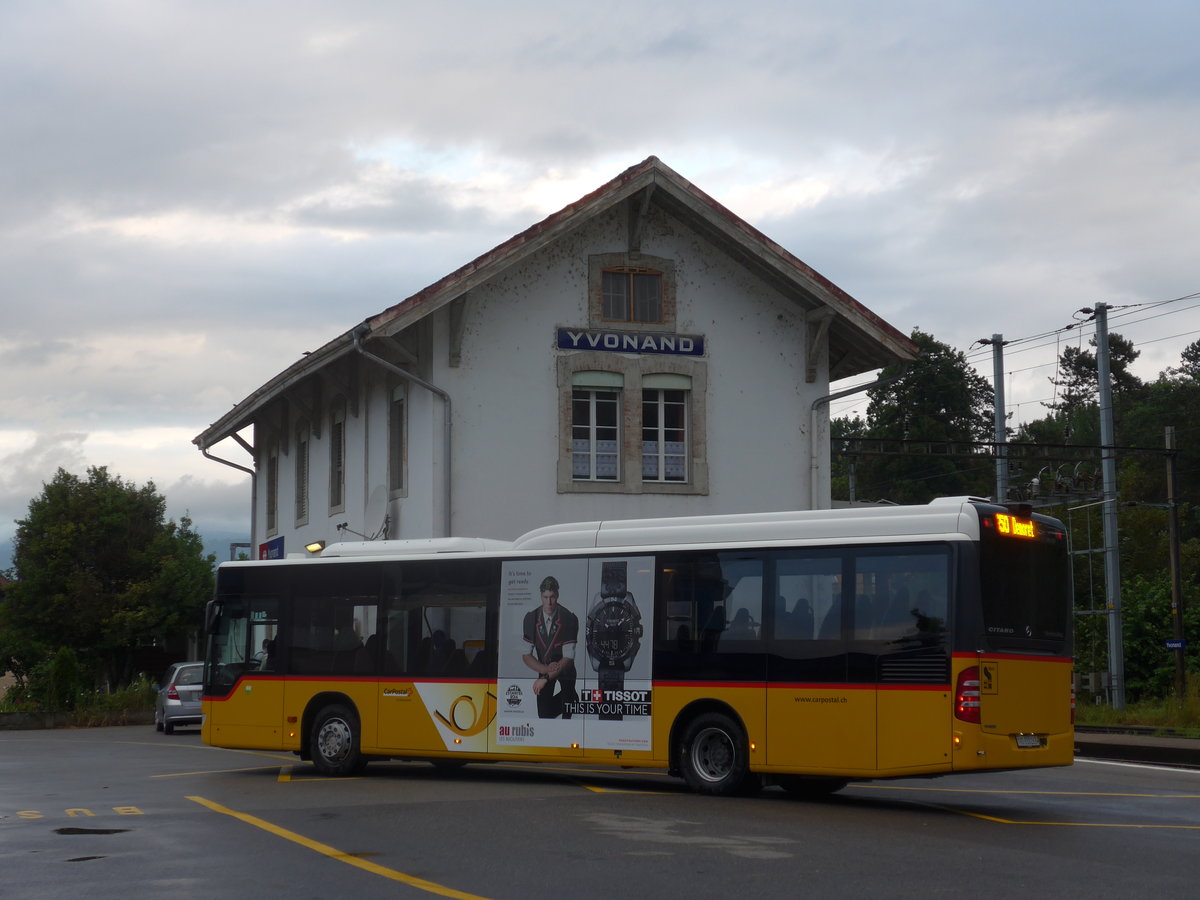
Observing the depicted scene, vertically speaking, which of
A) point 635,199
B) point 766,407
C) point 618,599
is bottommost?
point 618,599

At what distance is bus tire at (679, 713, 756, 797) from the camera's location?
48.7 ft

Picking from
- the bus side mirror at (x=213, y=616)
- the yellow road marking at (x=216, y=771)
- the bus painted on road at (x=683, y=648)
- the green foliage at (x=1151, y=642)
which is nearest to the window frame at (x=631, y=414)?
the bus side mirror at (x=213, y=616)

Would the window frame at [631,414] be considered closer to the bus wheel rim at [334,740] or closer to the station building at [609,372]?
the station building at [609,372]

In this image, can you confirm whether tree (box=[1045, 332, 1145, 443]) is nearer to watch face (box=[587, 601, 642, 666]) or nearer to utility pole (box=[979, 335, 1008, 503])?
utility pole (box=[979, 335, 1008, 503])

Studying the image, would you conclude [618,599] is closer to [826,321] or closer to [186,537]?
[826,321]

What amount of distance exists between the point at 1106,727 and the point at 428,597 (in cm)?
1976

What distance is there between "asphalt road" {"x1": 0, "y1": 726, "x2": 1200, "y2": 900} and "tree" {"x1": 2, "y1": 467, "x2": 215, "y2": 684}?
3630 centimetres

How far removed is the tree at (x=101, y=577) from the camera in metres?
53.2

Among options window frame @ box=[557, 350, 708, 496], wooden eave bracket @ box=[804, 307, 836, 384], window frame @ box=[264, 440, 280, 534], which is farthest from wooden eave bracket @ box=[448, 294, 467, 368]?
window frame @ box=[264, 440, 280, 534]

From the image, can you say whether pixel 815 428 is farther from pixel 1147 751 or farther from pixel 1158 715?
pixel 1158 715

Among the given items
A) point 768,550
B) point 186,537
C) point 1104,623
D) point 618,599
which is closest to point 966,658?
point 768,550

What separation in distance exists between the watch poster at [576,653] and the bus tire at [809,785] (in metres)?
1.46

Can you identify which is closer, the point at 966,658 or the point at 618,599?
the point at 966,658

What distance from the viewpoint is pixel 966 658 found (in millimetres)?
13469
